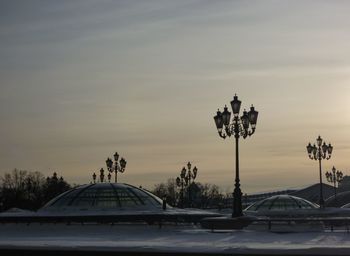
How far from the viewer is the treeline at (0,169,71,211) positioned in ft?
320

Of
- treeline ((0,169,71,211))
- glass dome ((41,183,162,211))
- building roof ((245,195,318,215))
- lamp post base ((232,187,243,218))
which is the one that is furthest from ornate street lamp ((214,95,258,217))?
treeline ((0,169,71,211))

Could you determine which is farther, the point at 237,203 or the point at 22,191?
the point at 22,191

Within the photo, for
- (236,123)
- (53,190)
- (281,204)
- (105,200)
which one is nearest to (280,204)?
(281,204)

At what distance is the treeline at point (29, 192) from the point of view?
97.6m

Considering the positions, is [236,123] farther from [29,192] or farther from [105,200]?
[29,192]

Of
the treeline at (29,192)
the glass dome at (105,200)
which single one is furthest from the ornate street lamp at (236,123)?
the treeline at (29,192)

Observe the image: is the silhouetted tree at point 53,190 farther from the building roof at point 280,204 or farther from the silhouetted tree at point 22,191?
the building roof at point 280,204

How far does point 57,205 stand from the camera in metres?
45.1

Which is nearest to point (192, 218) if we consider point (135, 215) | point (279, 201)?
point (135, 215)

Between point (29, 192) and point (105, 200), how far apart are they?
68617mm

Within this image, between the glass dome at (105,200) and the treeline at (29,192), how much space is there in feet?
156

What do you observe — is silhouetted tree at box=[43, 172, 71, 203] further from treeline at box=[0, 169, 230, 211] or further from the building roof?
the building roof

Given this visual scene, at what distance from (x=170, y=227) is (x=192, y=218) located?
5.93m

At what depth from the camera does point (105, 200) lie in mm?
45094
